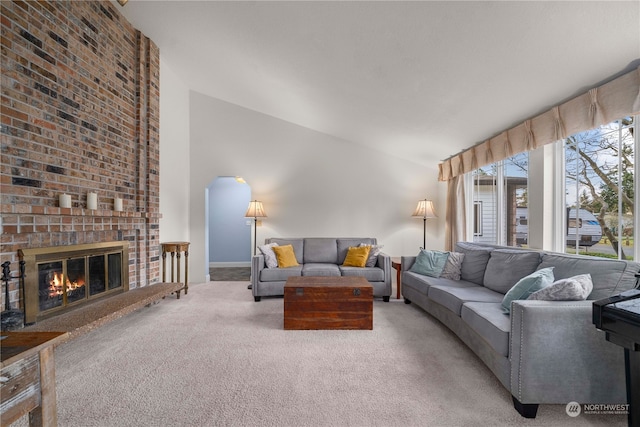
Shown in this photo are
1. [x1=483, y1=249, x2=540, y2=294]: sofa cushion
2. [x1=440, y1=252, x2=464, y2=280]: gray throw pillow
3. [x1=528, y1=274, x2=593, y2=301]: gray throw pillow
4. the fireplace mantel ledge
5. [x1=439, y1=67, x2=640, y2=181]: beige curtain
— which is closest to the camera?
[x1=528, y1=274, x2=593, y2=301]: gray throw pillow

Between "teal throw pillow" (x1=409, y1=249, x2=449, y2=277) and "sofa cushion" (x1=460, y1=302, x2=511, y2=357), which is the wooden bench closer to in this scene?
"sofa cushion" (x1=460, y1=302, x2=511, y2=357)

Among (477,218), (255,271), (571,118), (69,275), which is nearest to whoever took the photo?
(571,118)

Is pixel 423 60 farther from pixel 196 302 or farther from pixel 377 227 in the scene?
pixel 196 302

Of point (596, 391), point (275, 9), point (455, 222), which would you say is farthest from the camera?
point (455, 222)

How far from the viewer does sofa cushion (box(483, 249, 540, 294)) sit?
2.71 meters

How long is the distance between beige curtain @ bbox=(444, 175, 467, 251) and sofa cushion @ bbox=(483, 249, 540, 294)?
1.55 m

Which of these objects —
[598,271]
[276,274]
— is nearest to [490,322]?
[598,271]

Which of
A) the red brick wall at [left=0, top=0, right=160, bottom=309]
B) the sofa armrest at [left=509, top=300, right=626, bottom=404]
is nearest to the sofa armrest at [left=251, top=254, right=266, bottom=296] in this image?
the red brick wall at [left=0, top=0, right=160, bottom=309]

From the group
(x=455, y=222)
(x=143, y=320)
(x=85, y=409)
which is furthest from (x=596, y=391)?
(x=143, y=320)

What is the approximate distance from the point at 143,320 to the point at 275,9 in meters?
3.39

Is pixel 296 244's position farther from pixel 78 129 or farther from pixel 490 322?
pixel 490 322

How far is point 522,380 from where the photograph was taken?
1713mm

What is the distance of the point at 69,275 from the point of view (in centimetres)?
286

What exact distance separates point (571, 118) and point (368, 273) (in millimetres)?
2723
